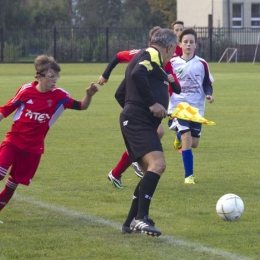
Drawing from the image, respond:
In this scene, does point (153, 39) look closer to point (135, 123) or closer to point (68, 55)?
point (135, 123)

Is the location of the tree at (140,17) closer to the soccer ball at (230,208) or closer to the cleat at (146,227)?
the soccer ball at (230,208)

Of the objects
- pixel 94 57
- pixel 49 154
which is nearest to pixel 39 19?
pixel 94 57

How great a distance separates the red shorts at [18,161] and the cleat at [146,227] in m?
1.24

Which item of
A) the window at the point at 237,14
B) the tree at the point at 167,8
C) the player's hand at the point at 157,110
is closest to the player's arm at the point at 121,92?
the player's hand at the point at 157,110

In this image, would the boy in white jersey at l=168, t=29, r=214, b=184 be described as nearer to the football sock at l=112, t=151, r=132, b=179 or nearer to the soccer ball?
the football sock at l=112, t=151, r=132, b=179

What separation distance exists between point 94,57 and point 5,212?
42.7 m

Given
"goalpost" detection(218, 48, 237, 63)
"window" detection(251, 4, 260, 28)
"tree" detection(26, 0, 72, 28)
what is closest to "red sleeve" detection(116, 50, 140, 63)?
"goalpost" detection(218, 48, 237, 63)

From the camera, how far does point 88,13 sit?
9062cm

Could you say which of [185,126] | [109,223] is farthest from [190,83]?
[109,223]

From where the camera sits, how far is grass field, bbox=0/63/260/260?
21.1 ft

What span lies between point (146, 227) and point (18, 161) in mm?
1479

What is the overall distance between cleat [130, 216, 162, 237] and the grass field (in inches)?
3.9

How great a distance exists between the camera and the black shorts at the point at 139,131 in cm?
681

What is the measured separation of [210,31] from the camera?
160 feet
